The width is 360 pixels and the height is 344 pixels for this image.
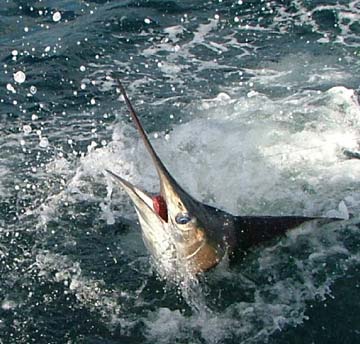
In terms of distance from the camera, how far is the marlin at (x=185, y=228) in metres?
4.30

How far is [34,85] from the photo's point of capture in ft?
28.6

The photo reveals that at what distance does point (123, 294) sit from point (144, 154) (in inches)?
83.4

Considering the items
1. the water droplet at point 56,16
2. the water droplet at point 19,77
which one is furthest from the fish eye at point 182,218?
the water droplet at point 56,16

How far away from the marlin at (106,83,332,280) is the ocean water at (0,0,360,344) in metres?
0.18

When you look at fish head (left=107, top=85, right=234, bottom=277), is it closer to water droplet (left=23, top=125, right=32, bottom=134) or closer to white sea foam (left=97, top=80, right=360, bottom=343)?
white sea foam (left=97, top=80, right=360, bottom=343)

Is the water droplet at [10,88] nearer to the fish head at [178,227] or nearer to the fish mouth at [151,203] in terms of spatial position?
the fish head at [178,227]

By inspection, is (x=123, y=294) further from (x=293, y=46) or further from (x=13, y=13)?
(x=13, y=13)

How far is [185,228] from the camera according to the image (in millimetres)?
4414

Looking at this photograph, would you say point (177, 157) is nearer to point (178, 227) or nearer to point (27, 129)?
point (27, 129)

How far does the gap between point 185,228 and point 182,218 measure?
9cm

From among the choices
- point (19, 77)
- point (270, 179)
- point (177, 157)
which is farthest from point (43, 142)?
point (270, 179)

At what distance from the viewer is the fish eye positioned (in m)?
4.34

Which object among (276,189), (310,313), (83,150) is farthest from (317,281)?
(83,150)

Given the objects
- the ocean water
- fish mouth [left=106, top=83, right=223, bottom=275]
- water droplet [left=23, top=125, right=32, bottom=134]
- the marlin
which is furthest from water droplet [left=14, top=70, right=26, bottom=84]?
fish mouth [left=106, top=83, right=223, bottom=275]
